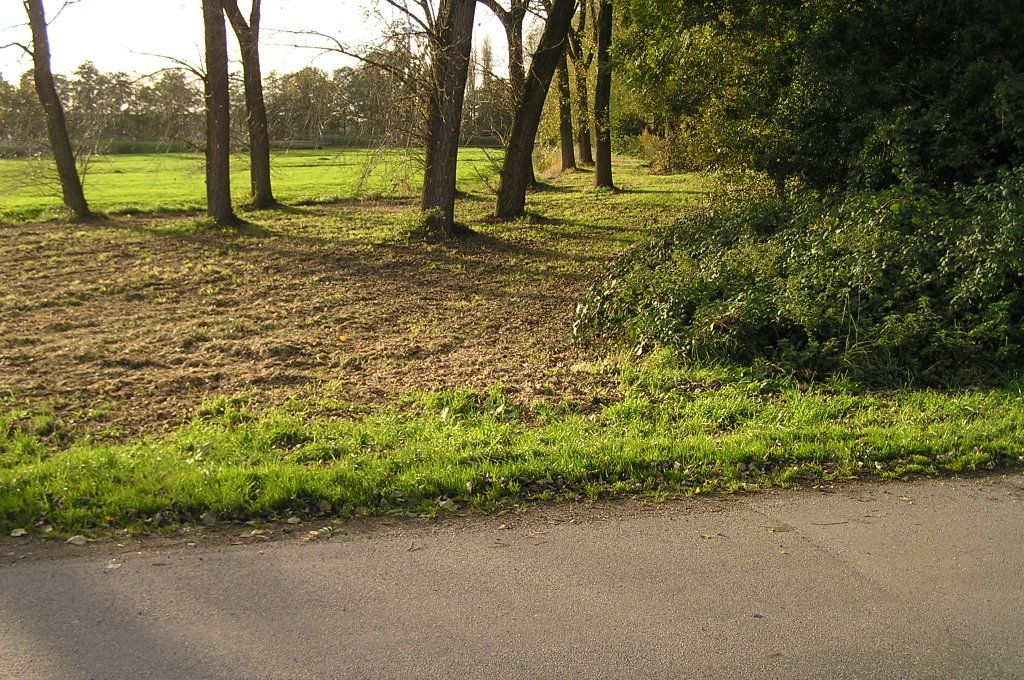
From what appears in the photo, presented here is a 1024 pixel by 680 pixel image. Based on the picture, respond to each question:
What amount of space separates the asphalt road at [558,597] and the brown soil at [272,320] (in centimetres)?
244

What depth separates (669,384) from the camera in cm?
700

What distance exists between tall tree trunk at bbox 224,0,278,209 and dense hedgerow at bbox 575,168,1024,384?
13069mm

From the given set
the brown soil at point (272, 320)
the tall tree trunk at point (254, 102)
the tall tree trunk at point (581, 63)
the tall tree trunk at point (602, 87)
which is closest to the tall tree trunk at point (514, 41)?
the brown soil at point (272, 320)

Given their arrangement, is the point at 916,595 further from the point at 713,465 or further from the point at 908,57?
the point at 908,57

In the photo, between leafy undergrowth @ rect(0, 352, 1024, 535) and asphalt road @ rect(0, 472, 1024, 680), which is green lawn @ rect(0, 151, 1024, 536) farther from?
asphalt road @ rect(0, 472, 1024, 680)

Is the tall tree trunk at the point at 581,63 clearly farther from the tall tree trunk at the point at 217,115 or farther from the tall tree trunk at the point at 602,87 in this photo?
the tall tree trunk at the point at 217,115

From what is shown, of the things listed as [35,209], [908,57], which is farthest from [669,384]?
[35,209]

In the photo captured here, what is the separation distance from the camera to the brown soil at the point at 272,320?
7285mm

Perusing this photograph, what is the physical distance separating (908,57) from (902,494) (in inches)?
325

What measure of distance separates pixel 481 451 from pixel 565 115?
26.1m

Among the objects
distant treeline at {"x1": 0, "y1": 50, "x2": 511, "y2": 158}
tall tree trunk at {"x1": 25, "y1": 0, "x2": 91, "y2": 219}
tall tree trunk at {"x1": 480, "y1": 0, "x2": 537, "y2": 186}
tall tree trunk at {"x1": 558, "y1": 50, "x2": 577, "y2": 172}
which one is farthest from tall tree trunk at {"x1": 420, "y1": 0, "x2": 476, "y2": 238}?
tall tree trunk at {"x1": 25, "y1": 0, "x2": 91, "y2": 219}

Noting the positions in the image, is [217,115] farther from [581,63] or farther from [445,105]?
[581,63]

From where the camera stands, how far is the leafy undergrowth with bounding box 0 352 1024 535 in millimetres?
4801

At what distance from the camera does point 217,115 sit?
58.2 feet
